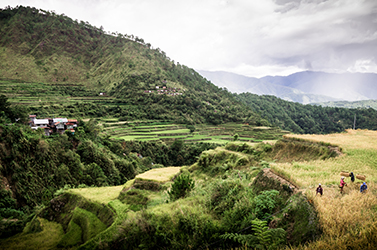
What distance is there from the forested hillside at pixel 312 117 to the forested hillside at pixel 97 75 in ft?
77.9

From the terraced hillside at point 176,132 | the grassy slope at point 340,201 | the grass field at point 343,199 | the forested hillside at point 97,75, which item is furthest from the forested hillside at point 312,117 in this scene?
the grass field at point 343,199

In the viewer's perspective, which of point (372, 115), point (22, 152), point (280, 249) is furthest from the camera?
point (372, 115)

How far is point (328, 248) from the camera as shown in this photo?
12.4 feet

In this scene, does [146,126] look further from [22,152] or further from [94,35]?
[94,35]

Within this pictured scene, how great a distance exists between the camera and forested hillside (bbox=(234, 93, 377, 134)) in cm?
9531

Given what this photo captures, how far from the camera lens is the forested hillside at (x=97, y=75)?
226 feet

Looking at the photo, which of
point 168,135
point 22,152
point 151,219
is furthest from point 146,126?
point 151,219

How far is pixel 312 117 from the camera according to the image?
114062 mm

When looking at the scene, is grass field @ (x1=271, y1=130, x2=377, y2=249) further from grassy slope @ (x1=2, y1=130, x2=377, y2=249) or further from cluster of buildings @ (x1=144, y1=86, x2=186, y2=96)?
cluster of buildings @ (x1=144, y1=86, x2=186, y2=96)

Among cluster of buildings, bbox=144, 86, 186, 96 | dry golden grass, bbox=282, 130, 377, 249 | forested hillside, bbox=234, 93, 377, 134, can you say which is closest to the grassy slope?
dry golden grass, bbox=282, 130, 377, 249

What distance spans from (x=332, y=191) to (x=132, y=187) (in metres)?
12.8

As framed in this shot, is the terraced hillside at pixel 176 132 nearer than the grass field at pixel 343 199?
No

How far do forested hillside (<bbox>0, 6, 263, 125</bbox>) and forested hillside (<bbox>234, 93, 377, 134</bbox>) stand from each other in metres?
23.7

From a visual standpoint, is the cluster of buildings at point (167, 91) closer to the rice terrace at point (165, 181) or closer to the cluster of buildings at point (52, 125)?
the rice terrace at point (165, 181)
